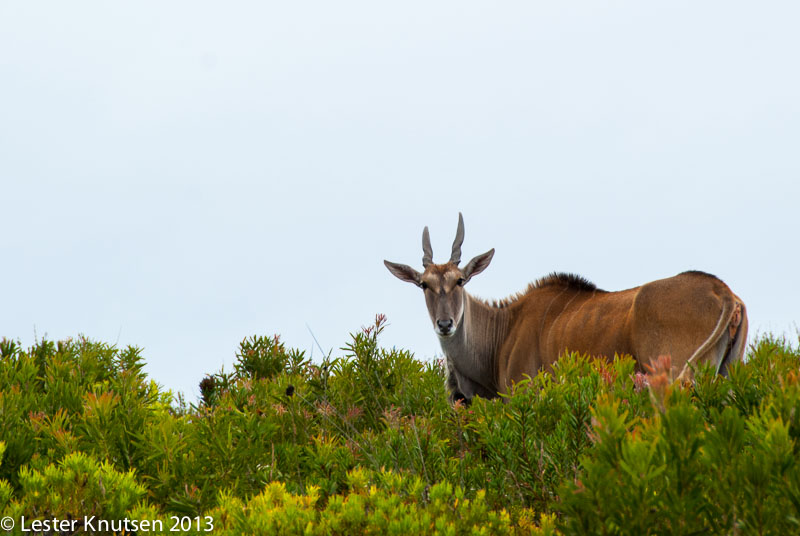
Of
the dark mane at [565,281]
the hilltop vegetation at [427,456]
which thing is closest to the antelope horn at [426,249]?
the dark mane at [565,281]

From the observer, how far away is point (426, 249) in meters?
10.5

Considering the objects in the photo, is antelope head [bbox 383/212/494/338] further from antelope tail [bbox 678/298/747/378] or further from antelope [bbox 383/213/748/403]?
antelope tail [bbox 678/298/747/378]

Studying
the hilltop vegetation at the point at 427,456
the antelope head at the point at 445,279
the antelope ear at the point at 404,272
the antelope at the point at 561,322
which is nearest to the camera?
the hilltop vegetation at the point at 427,456

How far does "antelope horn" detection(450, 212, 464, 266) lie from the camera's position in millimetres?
10383

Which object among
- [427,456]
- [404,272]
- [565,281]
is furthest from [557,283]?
[427,456]

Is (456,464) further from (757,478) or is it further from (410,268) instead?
(410,268)

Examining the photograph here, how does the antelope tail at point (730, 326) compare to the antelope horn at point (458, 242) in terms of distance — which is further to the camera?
the antelope horn at point (458, 242)

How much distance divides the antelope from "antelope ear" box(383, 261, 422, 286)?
0.6 inches

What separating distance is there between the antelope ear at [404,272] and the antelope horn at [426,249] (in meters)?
0.26

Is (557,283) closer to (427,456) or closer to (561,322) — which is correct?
(561,322)

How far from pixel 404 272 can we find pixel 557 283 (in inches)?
80.5

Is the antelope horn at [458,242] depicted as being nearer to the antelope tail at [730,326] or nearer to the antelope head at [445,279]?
the antelope head at [445,279]

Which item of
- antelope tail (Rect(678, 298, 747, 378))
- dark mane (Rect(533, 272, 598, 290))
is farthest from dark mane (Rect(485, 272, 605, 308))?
antelope tail (Rect(678, 298, 747, 378))

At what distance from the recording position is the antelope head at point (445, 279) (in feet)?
31.6
